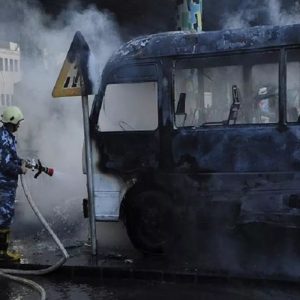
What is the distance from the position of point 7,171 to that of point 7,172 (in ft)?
0.07

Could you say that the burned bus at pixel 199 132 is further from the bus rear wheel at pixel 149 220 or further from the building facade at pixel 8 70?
the building facade at pixel 8 70

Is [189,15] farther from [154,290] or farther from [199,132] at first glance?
[154,290]

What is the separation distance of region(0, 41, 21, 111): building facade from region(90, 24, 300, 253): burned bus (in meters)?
8.25

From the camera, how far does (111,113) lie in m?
6.50

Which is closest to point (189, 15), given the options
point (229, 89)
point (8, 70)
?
point (229, 89)

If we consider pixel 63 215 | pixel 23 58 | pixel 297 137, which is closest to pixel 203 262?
pixel 297 137

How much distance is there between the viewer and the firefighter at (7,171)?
20.3ft

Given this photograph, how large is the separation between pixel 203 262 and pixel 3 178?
96.2 inches

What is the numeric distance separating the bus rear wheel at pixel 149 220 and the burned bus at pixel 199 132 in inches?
0.5

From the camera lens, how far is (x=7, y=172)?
623cm

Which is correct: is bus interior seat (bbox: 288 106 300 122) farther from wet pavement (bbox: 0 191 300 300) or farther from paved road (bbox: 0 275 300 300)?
paved road (bbox: 0 275 300 300)

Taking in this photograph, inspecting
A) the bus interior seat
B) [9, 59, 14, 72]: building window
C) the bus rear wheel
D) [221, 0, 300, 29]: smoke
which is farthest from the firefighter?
[9, 59, 14, 72]: building window

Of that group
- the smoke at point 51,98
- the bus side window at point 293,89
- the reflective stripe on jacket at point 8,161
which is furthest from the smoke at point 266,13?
the reflective stripe on jacket at point 8,161

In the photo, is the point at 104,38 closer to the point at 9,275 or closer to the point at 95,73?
the point at 95,73
